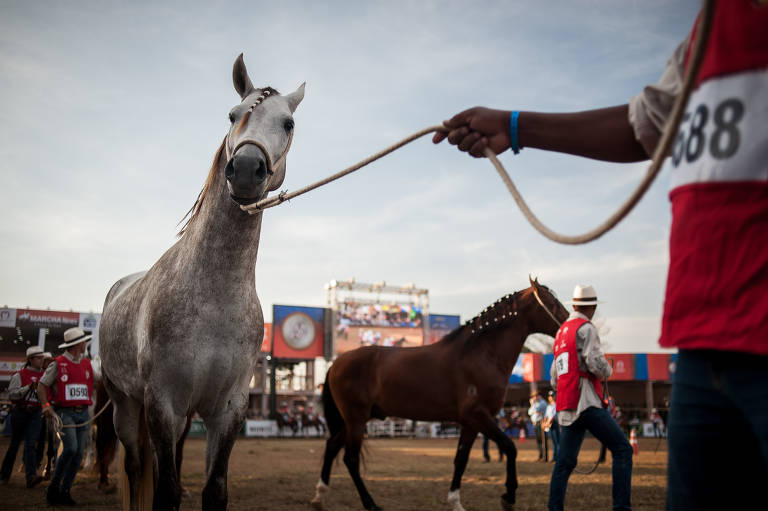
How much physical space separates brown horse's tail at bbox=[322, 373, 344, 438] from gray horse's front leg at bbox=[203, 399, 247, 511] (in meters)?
5.32

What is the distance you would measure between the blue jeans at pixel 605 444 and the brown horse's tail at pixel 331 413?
175 inches

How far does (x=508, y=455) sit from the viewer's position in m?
6.48

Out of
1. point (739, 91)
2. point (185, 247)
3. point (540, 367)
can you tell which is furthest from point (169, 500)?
point (540, 367)

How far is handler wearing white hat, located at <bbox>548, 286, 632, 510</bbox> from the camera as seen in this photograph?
4551 millimetres

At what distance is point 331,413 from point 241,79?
6.14 meters

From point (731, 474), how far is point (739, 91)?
0.81 meters

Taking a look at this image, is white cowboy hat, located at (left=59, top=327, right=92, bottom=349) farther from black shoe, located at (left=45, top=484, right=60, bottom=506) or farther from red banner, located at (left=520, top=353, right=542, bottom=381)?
red banner, located at (left=520, top=353, right=542, bottom=381)

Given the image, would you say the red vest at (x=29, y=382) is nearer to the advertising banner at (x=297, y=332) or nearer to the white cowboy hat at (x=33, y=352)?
the white cowboy hat at (x=33, y=352)

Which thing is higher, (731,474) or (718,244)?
(718,244)

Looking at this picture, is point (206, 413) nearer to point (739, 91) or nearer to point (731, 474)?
point (731, 474)

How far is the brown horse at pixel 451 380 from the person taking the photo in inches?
283

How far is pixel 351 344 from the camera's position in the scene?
40.5 meters

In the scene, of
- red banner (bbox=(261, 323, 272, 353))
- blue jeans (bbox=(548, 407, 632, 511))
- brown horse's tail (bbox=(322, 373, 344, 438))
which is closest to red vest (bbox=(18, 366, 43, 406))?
brown horse's tail (bbox=(322, 373, 344, 438))

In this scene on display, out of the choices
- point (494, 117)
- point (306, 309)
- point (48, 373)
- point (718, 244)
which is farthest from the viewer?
point (306, 309)
